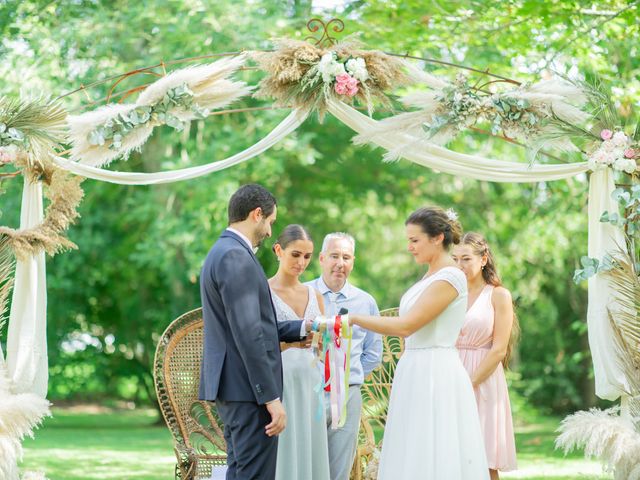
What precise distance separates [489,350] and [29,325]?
2.82 metres

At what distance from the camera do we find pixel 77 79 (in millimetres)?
12727

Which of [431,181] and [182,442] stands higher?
[431,181]

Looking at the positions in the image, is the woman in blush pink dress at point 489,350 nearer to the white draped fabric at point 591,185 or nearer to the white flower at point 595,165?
the white draped fabric at point 591,185

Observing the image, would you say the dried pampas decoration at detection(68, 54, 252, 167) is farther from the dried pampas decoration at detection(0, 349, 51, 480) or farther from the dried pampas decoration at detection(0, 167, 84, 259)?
the dried pampas decoration at detection(0, 349, 51, 480)

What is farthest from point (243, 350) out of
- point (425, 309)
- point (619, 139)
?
point (619, 139)

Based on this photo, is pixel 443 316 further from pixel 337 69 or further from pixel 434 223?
pixel 337 69

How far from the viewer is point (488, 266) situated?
5.89 metres

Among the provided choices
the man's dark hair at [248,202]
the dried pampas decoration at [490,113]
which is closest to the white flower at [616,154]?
the dried pampas decoration at [490,113]

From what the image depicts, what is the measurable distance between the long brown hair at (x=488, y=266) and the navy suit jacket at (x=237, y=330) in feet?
5.69

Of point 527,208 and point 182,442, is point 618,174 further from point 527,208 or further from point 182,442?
point 527,208

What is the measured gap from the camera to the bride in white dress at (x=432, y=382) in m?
4.71

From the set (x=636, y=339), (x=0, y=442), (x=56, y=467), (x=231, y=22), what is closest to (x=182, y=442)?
(x=0, y=442)

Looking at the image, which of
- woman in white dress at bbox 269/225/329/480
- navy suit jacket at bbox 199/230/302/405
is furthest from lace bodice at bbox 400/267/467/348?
navy suit jacket at bbox 199/230/302/405

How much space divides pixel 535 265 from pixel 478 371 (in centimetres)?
1127
